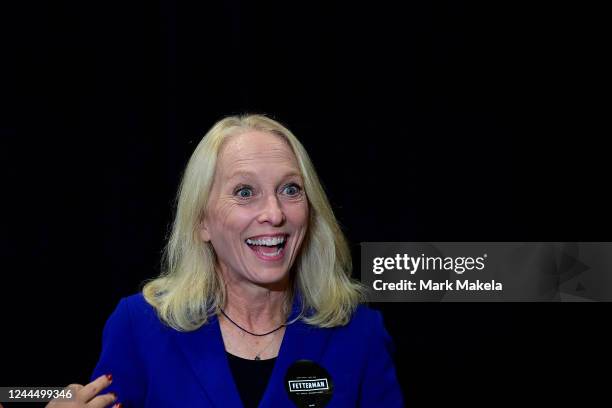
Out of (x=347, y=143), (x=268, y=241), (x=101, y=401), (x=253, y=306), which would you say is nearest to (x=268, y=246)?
(x=268, y=241)

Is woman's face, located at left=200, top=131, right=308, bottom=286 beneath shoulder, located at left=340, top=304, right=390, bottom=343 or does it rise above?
above

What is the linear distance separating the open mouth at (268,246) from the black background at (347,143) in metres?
0.94

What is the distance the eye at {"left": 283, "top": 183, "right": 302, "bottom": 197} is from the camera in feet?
6.41

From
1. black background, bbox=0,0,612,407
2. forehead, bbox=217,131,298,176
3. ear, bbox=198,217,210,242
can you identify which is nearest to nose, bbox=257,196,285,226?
forehead, bbox=217,131,298,176

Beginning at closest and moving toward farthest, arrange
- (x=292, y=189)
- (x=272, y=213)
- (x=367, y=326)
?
(x=272, y=213) < (x=292, y=189) < (x=367, y=326)

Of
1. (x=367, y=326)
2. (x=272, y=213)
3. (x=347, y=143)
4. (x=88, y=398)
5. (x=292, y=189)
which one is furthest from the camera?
(x=347, y=143)

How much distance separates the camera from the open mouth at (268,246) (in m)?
1.90

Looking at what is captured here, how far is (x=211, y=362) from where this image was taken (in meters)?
1.88

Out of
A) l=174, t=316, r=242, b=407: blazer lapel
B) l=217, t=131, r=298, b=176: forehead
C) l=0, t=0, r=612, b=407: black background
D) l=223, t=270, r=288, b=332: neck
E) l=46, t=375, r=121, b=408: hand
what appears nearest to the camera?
l=46, t=375, r=121, b=408: hand

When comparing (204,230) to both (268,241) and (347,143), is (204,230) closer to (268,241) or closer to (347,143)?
(268,241)

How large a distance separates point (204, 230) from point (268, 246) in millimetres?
245

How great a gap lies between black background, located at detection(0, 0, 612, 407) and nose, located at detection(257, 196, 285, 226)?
3.14ft

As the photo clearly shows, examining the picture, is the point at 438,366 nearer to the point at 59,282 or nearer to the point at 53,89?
the point at 59,282

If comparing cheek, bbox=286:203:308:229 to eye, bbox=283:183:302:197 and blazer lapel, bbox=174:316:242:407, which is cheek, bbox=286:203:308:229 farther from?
blazer lapel, bbox=174:316:242:407
